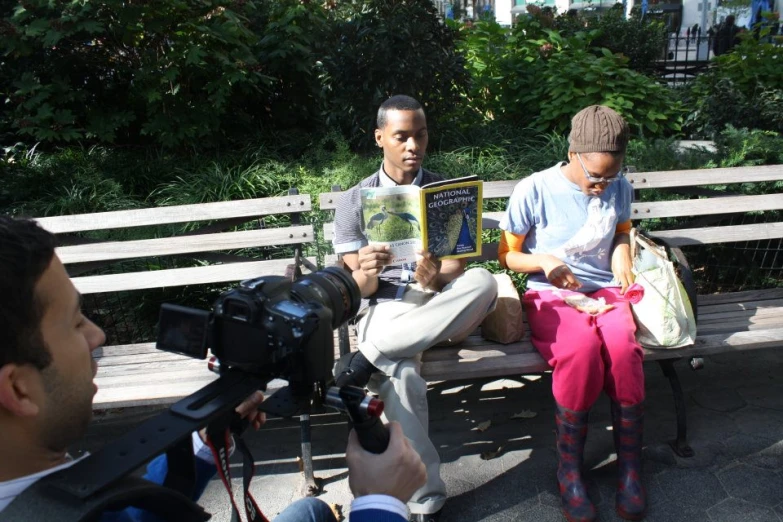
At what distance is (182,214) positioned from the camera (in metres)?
3.72

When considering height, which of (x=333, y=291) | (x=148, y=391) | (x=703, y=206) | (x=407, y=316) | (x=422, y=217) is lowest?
(x=148, y=391)

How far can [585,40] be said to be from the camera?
764cm

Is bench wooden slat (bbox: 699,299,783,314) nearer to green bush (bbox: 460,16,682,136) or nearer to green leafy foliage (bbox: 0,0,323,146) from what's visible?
green bush (bbox: 460,16,682,136)

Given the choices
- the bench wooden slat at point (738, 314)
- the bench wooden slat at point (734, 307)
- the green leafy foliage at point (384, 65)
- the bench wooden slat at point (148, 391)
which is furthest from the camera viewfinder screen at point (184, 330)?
the green leafy foliage at point (384, 65)

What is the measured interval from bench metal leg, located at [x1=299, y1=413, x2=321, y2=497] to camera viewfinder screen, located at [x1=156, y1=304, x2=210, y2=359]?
1.80 metres

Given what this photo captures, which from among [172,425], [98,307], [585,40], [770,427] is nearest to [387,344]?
[172,425]

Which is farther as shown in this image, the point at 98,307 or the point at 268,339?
the point at 98,307

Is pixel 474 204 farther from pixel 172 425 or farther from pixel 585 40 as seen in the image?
pixel 585 40

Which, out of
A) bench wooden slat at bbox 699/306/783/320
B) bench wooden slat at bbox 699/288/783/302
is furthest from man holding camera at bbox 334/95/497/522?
bench wooden slat at bbox 699/288/783/302

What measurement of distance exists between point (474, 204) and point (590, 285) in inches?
Answer: 35.4

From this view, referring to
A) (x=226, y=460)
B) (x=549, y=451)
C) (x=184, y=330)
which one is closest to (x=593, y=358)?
(x=549, y=451)

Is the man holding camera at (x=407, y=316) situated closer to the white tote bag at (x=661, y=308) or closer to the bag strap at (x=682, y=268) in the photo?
the white tote bag at (x=661, y=308)

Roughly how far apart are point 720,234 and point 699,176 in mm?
365

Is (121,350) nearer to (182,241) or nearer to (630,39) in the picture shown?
(182,241)
